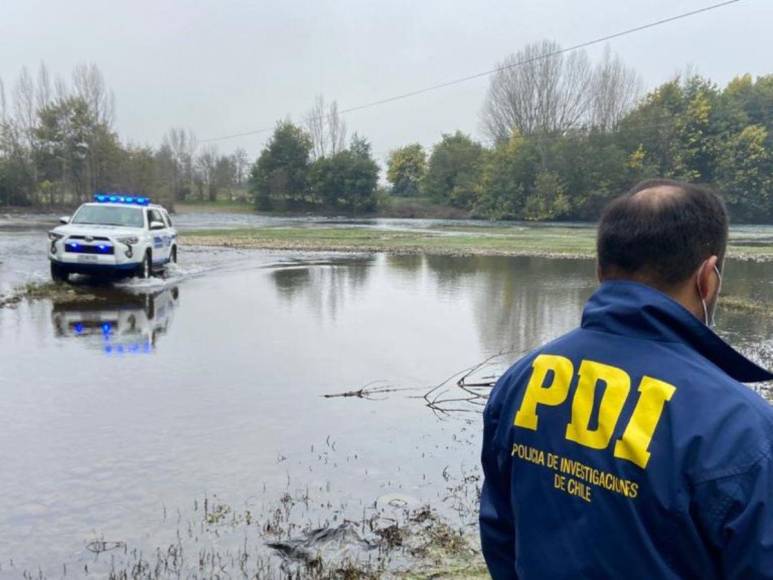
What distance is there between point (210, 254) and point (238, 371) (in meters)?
17.5

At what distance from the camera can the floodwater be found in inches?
203

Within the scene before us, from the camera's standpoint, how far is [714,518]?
154cm

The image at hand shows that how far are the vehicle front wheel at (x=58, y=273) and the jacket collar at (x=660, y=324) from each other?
15653 mm

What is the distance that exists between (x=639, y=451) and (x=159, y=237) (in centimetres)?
1709

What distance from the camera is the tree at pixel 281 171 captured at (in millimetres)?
73312

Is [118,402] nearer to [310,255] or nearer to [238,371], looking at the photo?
[238,371]

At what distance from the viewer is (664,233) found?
1854 millimetres

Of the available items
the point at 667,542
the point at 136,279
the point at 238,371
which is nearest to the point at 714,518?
the point at 667,542

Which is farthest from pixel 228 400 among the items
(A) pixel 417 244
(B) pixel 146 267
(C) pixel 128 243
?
(A) pixel 417 244

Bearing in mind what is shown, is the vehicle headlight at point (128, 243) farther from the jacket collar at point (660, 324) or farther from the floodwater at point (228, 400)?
the jacket collar at point (660, 324)

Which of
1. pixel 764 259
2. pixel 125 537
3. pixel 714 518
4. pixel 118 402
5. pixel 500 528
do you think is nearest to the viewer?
pixel 714 518

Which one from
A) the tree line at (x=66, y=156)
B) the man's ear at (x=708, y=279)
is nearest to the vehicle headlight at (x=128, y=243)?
the man's ear at (x=708, y=279)

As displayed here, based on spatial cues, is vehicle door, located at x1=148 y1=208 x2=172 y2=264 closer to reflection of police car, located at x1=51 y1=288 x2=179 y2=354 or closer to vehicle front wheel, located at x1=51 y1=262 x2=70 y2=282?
vehicle front wheel, located at x1=51 y1=262 x2=70 y2=282

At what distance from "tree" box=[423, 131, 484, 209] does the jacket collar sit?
230 ft
